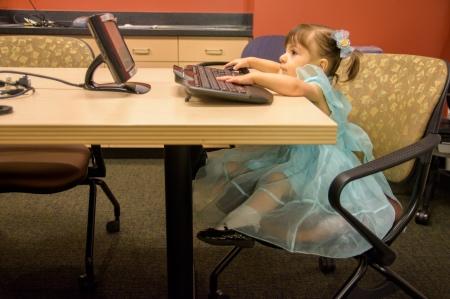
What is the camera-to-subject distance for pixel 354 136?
1.08m

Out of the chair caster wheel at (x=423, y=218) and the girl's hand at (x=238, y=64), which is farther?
the chair caster wheel at (x=423, y=218)

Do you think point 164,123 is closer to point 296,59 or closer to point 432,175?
point 296,59

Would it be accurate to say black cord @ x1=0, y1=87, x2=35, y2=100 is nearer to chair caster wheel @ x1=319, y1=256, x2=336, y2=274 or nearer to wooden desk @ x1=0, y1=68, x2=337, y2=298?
wooden desk @ x1=0, y1=68, x2=337, y2=298

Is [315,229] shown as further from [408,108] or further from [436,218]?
[436,218]

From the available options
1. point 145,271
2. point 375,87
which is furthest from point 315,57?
point 145,271

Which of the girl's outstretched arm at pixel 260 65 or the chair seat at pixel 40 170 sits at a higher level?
the girl's outstretched arm at pixel 260 65

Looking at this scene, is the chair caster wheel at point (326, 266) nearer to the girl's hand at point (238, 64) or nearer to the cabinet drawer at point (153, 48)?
the girl's hand at point (238, 64)

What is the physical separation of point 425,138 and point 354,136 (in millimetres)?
184

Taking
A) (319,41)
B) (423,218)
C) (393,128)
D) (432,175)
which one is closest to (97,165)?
(319,41)

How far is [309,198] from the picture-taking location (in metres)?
0.93

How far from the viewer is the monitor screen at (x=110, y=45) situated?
87cm

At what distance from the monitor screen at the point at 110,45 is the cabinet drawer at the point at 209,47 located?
5.18 ft

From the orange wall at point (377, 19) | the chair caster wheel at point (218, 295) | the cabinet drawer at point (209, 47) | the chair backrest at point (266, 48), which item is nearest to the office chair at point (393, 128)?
the chair caster wheel at point (218, 295)

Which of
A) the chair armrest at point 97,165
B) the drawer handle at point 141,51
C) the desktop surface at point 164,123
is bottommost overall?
the chair armrest at point 97,165
